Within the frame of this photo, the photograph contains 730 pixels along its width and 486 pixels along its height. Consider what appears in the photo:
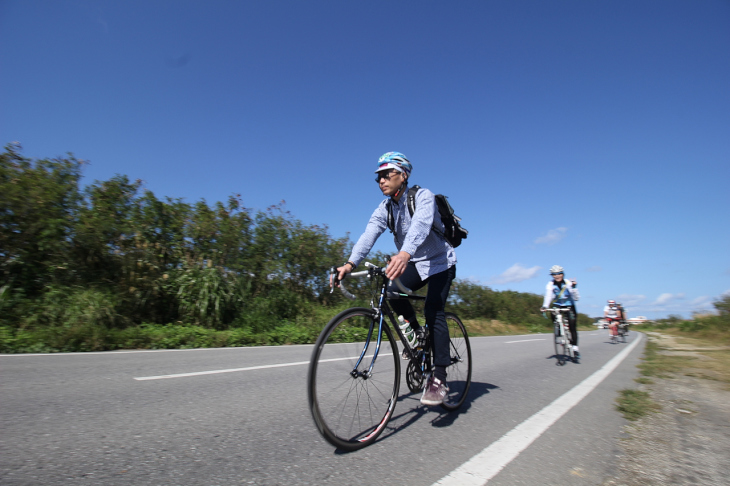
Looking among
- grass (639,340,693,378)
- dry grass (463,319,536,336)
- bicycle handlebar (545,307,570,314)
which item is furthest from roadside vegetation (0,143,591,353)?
dry grass (463,319,536,336)

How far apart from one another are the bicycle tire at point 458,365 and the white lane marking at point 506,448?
648mm

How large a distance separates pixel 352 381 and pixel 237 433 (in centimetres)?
86

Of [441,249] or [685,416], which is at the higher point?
[441,249]

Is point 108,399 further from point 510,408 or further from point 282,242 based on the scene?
point 282,242

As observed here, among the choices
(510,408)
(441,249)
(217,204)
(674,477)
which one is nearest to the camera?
(674,477)

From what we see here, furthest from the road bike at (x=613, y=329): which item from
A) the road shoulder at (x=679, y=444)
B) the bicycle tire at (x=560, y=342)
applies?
the road shoulder at (x=679, y=444)

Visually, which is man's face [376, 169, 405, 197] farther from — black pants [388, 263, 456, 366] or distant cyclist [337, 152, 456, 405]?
black pants [388, 263, 456, 366]

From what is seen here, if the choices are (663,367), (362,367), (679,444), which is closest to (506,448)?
(362,367)

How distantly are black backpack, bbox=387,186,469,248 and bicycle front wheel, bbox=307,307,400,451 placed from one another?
0.95 m

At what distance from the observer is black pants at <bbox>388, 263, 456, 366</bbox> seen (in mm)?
3393

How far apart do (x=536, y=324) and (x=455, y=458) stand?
117 feet

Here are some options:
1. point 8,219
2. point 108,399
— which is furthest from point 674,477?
point 8,219

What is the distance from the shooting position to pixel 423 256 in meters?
3.45

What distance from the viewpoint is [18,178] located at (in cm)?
938
